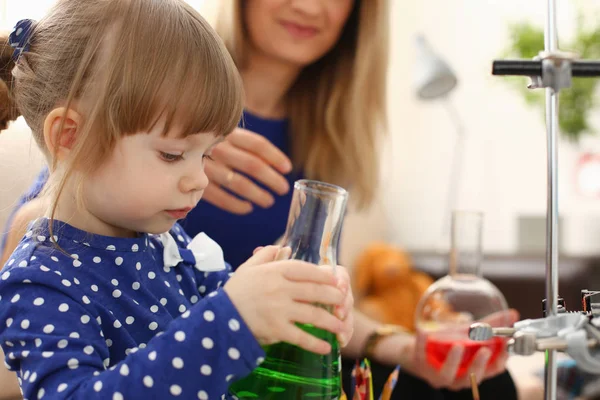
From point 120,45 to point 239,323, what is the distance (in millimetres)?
288

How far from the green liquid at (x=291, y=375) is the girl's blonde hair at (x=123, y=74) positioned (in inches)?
8.7

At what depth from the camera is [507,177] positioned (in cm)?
339

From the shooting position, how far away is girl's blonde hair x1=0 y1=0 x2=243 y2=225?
0.65 m

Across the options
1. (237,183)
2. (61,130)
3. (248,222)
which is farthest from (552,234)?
(248,222)

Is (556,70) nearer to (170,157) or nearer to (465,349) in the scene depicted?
(170,157)

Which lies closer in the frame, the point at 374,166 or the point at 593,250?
the point at 374,166

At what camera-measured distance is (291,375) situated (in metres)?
0.65

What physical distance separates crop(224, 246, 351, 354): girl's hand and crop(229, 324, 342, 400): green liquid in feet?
0.13

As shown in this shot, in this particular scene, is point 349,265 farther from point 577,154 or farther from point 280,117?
point 280,117

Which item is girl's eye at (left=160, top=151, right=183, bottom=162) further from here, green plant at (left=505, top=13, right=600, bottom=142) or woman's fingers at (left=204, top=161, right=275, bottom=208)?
green plant at (left=505, top=13, right=600, bottom=142)

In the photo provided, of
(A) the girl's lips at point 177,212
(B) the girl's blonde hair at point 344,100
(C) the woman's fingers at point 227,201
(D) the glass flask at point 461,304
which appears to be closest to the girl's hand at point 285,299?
(A) the girl's lips at point 177,212

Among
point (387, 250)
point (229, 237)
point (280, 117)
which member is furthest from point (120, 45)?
point (387, 250)

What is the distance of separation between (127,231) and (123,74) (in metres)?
0.19

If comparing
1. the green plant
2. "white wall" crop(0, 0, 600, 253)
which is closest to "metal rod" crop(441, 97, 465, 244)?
"white wall" crop(0, 0, 600, 253)
